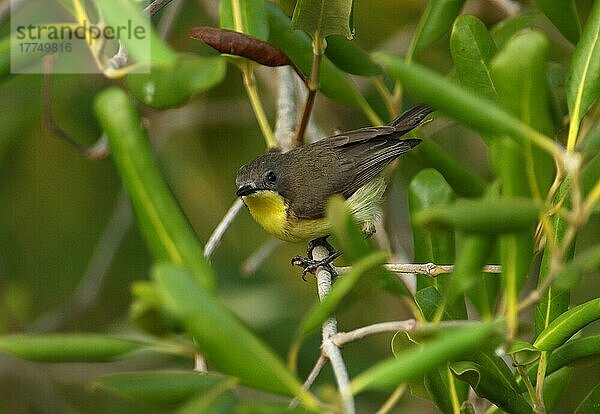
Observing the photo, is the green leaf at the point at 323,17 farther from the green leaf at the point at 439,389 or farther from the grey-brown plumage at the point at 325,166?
the green leaf at the point at 439,389

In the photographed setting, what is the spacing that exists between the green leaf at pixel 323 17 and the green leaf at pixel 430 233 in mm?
471

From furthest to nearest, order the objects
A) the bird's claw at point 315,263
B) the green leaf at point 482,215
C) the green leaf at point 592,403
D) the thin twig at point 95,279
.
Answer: the thin twig at point 95,279, the bird's claw at point 315,263, the green leaf at point 592,403, the green leaf at point 482,215

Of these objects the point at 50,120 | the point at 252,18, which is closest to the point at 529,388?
the point at 252,18

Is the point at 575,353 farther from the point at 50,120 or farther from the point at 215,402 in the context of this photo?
the point at 50,120

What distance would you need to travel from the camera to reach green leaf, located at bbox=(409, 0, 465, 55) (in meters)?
2.82

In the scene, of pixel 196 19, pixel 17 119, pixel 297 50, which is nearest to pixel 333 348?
pixel 297 50

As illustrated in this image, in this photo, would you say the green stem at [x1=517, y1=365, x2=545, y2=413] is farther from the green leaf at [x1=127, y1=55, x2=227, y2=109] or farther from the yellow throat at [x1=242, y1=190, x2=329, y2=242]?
the yellow throat at [x1=242, y1=190, x2=329, y2=242]

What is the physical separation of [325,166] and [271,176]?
237 millimetres

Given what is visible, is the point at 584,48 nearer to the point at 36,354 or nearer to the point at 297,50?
the point at 297,50

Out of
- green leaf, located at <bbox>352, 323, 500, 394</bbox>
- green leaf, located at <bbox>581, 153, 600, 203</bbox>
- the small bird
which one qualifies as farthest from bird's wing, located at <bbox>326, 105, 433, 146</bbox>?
green leaf, located at <bbox>352, 323, 500, 394</bbox>

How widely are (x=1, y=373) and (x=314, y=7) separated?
9.45 ft

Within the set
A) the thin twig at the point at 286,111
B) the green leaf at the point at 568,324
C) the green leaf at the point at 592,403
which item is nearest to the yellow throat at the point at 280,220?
the thin twig at the point at 286,111

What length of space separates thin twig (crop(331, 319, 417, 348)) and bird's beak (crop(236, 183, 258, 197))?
4.87ft
